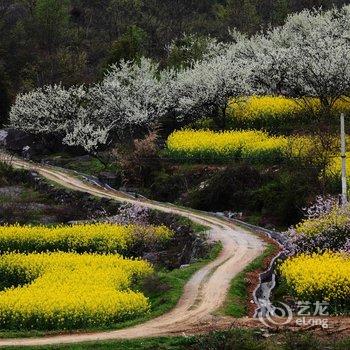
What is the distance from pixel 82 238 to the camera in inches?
1421

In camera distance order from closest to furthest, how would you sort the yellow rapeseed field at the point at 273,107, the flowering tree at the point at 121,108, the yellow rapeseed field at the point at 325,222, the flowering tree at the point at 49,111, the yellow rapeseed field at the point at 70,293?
the yellow rapeseed field at the point at 70,293, the yellow rapeseed field at the point at 325,222, the yellow rapeseed field at the point at 273,107, the flowering tree at the point at 121,108, the flowering tree at the point at 49,111

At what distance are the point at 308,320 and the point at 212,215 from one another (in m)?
21.0

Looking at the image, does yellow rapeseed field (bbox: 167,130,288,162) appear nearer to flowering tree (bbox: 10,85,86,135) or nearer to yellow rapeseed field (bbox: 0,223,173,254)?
yellow rapeseed field (bbox: 0,223,173,254)

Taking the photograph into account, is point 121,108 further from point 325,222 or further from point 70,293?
point 70,293

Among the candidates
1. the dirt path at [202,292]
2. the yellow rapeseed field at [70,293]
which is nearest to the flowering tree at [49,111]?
the dirt path at [202,292]

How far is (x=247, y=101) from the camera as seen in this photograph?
59344 mm

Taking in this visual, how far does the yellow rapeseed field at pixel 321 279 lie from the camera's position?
23.0m

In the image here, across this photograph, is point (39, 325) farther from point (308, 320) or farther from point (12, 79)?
point (12, 79)

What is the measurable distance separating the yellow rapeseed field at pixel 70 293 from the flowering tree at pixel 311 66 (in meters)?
26.4

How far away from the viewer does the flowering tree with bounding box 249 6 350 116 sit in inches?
2071

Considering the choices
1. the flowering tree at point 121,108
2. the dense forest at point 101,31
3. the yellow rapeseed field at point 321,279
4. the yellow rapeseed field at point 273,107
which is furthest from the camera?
the dense forest at point 101,31

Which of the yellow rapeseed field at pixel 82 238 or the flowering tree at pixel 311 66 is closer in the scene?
the yellow rapeseed field at pixel 82 238

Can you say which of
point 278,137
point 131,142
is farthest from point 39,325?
point 131,142

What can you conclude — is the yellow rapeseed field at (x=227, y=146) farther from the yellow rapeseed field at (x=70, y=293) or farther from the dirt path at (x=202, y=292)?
the yellow rapeseed field at (x=70, y=293)
